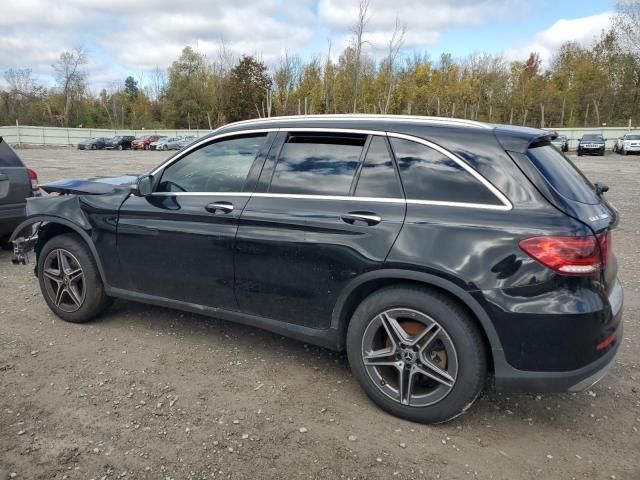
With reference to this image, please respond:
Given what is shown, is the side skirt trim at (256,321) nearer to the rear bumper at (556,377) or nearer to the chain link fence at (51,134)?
the rear bumper at (556,377)

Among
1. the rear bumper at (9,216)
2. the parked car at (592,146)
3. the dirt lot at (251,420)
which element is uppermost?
the parked car at (592,146)

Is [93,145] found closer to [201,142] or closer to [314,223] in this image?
[201,142]

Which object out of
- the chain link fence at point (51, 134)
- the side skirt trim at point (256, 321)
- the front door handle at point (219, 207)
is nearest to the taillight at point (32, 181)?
the side skirt trim at point (256, 321)

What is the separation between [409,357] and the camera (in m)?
2.76

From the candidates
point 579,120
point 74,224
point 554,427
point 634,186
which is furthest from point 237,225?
point 579,120

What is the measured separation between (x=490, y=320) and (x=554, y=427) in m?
0.90

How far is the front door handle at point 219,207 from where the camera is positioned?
331cm

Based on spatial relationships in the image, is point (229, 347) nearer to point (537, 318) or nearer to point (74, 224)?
point (74, 224)

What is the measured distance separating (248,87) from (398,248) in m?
68.6

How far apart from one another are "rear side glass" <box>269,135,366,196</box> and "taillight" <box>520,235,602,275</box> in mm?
1130

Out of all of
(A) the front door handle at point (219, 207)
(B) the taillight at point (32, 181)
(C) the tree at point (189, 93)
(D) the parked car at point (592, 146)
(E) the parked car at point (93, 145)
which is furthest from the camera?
(C) the tree at point (189, 93)

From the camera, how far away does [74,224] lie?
3.98m

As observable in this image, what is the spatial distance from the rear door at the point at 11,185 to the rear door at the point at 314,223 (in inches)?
164

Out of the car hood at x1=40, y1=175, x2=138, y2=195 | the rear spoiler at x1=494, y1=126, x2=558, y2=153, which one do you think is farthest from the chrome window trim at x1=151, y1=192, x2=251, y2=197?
the rear spoiler at x1=494, y1=126, x2=558, y2=153
